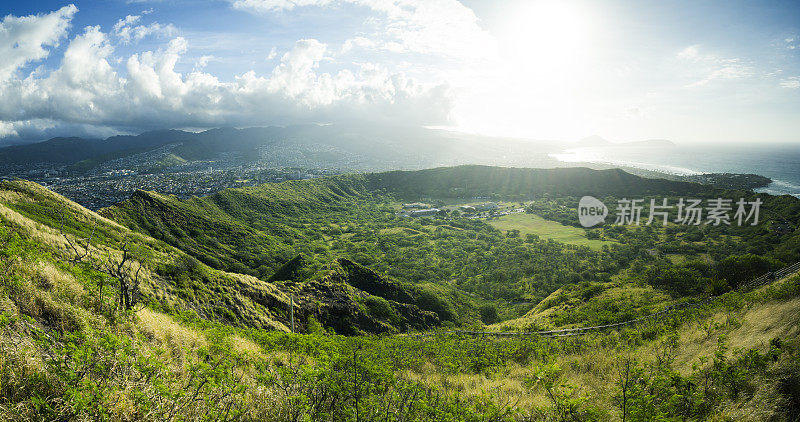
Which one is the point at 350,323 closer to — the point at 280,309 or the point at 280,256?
the point at 280,309

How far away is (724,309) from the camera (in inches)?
514

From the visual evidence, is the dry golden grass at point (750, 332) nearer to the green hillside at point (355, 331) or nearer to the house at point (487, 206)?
the green hillside at point (355, 331)

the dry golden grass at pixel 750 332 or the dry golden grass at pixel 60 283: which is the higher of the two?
the dry golden grass at pixel 60 283

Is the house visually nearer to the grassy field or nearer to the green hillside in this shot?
the grassy field

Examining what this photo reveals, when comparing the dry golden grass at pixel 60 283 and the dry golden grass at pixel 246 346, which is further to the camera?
the dry golden grass at pixel 246 346

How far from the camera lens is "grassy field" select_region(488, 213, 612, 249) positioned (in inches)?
2921

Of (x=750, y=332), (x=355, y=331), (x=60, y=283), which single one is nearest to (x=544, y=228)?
(x=355, y=331)

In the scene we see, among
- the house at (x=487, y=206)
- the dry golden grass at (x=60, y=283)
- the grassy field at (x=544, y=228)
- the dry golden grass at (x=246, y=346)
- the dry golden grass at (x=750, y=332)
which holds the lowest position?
the grassy field at (x=544, y=228)

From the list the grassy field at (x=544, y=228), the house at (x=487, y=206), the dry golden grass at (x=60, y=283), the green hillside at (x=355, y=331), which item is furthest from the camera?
the house at (x=487, y=206)

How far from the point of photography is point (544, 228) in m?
88.6

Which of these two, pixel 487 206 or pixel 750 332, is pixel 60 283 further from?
pixel 487 206

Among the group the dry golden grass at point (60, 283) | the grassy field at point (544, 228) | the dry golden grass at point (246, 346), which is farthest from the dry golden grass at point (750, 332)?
the grassy field at point (544, 228)

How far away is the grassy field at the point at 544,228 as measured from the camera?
243 ft

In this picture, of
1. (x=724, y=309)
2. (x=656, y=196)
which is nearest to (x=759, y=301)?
(x=724, y=309)
